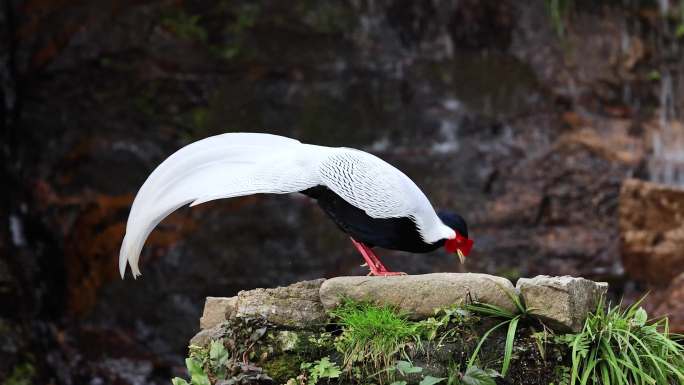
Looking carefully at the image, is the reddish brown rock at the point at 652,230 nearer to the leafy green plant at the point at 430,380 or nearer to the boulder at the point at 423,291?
the boulder at the point at 423,291

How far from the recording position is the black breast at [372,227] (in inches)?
137

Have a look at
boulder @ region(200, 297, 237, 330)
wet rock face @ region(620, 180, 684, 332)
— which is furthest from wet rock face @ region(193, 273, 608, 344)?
wet rock face @ region(620, 180, 684, 332)

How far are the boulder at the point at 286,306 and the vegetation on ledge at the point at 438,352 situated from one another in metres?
0.05

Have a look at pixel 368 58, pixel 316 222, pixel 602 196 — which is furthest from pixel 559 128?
pixel 316 222

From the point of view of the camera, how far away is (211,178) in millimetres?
3455

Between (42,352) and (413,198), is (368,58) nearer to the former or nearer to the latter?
(42,352)

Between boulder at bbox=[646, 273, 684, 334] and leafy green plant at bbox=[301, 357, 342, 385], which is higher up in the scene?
leafy green plant at bbox=[301, 357, 342, 385]

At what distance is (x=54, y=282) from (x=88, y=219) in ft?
2.07

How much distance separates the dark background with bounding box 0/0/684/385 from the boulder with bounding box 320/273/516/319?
4.10m

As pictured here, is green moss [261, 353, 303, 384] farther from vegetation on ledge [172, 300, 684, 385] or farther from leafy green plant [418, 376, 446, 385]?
leafy green plant [418, 376, 446, 385]

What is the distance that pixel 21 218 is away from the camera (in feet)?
25.2

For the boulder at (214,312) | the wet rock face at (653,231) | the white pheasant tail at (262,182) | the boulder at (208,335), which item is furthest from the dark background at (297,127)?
the white pheasant tail at (262,182)

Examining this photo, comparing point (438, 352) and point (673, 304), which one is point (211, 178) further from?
point (673, 304)

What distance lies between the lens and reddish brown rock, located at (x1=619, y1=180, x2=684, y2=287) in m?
6.83
